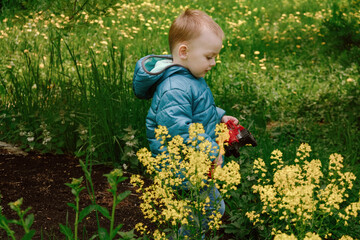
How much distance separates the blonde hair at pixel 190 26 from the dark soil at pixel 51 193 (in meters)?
1.13

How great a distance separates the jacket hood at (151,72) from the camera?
2.56m

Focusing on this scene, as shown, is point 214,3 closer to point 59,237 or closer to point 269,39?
point 269,39

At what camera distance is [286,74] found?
5.91 metres

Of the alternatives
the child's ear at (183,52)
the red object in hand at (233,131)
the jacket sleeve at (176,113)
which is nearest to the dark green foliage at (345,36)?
the red object in hand at (233,131)

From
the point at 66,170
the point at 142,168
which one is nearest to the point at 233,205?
the point at 142,168

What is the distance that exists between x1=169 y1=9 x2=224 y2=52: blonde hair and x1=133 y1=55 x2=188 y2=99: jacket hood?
0.54 ft

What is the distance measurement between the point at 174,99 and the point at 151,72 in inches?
10.8

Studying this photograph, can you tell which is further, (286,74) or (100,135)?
(286,74)

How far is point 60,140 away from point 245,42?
422 centimetres

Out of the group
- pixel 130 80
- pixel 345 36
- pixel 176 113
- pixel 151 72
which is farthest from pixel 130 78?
pixel 345 36

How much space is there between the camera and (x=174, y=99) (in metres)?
2.40

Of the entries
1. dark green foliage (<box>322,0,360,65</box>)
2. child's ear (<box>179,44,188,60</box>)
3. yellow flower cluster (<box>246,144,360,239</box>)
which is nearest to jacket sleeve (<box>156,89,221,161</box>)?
child's ear (<box>179,44,188,60</box>)

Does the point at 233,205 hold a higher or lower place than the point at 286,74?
higher

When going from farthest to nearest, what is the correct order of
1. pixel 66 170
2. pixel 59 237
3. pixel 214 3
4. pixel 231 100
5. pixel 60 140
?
pixel 214 3
pixel 231 100
pixel 60 140
pixel 66 170
pixel 59 237
